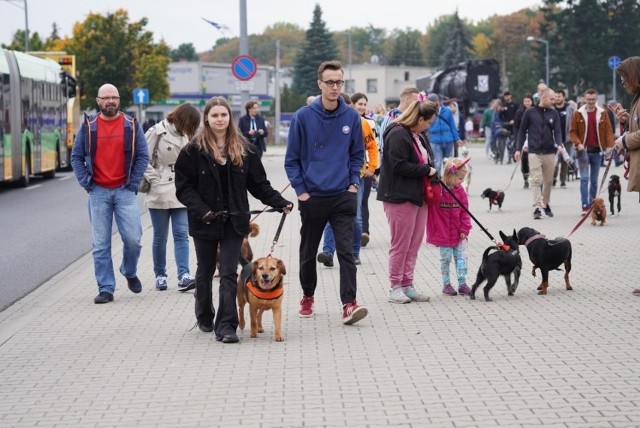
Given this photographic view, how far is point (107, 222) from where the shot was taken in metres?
10.7

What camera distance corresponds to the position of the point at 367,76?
14362 centimetres

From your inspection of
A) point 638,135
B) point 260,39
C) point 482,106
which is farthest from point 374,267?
point 260,39

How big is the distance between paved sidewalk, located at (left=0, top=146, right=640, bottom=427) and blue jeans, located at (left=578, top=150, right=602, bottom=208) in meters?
5.98

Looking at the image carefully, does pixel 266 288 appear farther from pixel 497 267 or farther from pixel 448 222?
pixel 448 222

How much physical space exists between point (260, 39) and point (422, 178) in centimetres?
15250

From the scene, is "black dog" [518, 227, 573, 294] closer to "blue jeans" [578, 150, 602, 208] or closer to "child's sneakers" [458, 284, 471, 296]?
"child's sneakers" [458, 284, 471, 296]

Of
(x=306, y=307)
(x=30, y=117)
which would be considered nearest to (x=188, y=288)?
(x=306, y=307)

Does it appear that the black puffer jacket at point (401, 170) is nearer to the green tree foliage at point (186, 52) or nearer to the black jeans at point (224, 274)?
the black jeans at point (224, 274)

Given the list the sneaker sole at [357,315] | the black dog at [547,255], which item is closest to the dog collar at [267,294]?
the sneaker sole at [357,315]

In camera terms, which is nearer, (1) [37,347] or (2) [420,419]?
(2) [420,419]

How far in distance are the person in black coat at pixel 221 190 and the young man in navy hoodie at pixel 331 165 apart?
614mm

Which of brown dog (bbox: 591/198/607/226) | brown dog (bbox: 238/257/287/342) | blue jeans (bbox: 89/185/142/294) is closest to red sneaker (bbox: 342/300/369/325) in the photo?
brown dog (bbox: 238/257/287/342)

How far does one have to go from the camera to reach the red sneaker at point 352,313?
891cm

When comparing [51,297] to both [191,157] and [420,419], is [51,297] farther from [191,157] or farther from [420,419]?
[420,419]
